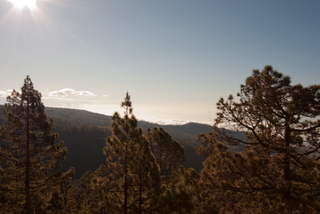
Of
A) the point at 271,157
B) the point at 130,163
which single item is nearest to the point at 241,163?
the point at 271,157

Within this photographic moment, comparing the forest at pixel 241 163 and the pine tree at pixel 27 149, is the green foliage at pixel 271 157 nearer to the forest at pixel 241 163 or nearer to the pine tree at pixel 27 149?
the forest at pixel 241 163

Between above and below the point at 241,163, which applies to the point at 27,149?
below

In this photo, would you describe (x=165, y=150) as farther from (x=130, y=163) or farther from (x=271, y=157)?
(x=271, y=157)

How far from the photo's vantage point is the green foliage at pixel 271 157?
7094mm

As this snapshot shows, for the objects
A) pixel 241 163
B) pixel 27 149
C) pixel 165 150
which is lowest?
pixel 165 150

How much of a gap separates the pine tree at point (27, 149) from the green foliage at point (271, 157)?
1189 centimetres

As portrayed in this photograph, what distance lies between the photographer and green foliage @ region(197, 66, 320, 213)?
7.09 metres

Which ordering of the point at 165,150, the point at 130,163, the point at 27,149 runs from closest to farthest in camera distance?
the point at 130,163 < the point at 27,149 < the point at 165,150

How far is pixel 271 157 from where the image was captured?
7770 millimetres

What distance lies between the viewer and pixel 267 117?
8.27 metres

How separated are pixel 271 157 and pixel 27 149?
601 inches

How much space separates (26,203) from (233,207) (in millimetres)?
11939

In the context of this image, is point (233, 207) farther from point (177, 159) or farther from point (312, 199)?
point (177, 159)

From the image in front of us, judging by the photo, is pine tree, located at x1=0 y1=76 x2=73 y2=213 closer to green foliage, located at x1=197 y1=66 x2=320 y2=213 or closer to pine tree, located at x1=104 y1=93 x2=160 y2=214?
pine tree, located at x1=104 y1=93 x2=160 y2=214
